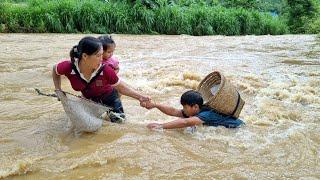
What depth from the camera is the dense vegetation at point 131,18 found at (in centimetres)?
1454

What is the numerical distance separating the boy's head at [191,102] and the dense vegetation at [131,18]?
10.8 meters

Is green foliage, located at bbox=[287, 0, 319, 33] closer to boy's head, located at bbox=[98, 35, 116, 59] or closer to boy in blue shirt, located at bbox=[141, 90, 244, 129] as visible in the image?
boy in blue shirt, located at bbox=[141, 90, 244, 129]

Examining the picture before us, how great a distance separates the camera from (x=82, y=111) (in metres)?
4.14

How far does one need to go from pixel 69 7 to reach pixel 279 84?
32.8 ft

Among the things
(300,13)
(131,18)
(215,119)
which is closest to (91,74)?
(215,119)

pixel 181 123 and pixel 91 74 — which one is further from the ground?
pixel 91 74

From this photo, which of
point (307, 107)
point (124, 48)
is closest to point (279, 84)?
point (307, 107)

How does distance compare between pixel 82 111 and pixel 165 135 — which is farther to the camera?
pixel 165 135

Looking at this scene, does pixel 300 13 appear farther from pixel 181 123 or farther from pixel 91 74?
pixel 91 74

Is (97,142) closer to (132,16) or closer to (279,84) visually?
(279,84)

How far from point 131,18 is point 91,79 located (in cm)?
1231

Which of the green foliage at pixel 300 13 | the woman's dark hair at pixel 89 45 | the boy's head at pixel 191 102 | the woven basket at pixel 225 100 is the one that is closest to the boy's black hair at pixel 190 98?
the boy's head at pixel 191 102

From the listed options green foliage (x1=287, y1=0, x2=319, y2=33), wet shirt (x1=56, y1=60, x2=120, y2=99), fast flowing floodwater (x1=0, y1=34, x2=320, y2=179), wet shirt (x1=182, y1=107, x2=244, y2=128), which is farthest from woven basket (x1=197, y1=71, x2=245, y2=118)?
green foliage (x1=287, y1=0, x2=319, y2=33)

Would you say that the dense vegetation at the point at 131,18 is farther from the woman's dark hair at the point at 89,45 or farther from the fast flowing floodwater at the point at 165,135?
the woman's dark hair at the point at 89,45
